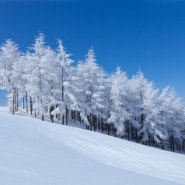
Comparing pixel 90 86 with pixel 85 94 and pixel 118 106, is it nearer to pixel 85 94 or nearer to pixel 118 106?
pixel 85 94

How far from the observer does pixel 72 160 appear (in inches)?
575

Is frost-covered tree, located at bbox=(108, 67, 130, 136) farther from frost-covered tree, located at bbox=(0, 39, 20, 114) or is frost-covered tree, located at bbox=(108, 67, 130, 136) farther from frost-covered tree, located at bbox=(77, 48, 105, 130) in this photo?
frost-covered tree, located at bbox=(0, 39, 20, 114)

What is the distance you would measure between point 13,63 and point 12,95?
5.67 meters

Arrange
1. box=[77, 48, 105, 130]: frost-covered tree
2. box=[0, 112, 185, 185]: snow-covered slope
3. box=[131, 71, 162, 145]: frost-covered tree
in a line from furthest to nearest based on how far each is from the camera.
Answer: box=[131, 71, 162, 145]: frost-covered tree
box=[77, 48, 105, 130]: frost-covered tree
box=[0, 112, 185, 185]: snow-covered slope

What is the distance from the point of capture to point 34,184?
26.7ft

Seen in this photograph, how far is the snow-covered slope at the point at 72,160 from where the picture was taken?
9926mm

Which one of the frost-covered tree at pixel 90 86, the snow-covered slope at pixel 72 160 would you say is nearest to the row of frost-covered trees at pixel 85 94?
the frost-covered tree at pixel 90 86

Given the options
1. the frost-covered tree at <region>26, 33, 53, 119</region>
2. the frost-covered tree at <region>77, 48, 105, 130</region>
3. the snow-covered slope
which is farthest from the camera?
the frost-covered tree at <region>77, 48, 105, 130</region>

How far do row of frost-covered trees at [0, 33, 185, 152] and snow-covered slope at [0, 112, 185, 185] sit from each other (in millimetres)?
20053

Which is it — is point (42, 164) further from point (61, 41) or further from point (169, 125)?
point (169, 125)

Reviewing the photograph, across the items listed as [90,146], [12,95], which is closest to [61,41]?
[12,95]

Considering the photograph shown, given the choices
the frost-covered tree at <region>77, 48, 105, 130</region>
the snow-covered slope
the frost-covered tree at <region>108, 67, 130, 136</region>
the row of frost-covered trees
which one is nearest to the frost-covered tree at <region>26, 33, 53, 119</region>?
the row of frost-covered trees

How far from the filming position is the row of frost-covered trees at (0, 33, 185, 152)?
4391 centimetres

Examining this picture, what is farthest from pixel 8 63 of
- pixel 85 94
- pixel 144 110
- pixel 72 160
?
pixel 72 160
